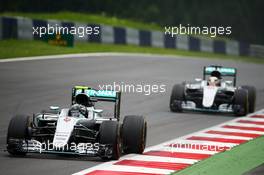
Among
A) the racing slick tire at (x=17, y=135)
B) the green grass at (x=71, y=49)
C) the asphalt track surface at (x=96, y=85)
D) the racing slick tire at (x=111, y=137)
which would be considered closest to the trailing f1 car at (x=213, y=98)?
the asphalt track surface at (x=96, y=85)

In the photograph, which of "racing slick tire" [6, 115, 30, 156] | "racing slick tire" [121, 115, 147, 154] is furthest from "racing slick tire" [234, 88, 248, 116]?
"racing slick tire" [6, 115, 30, 156]

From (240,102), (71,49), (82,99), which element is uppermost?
(71,49)

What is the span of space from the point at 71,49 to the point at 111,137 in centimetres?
2678

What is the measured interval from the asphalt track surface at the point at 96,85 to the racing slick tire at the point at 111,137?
318 millimetres

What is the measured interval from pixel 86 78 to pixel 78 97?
16.1 metres

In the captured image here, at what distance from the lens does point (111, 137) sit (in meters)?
15.3

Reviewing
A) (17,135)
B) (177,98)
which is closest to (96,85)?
(177,98)

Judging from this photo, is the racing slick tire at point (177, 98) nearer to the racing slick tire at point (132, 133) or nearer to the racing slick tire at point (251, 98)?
the racing slick tire at point (251, 98)

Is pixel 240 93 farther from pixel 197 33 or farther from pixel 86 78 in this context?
pixel 197 33

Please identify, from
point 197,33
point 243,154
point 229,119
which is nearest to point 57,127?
point 243,154

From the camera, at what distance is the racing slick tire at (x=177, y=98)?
2442 cm

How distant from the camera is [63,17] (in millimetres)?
50406

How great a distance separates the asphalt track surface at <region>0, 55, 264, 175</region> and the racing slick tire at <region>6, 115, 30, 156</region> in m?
0.16

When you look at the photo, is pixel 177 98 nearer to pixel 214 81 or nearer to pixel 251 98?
pixel 214 81
